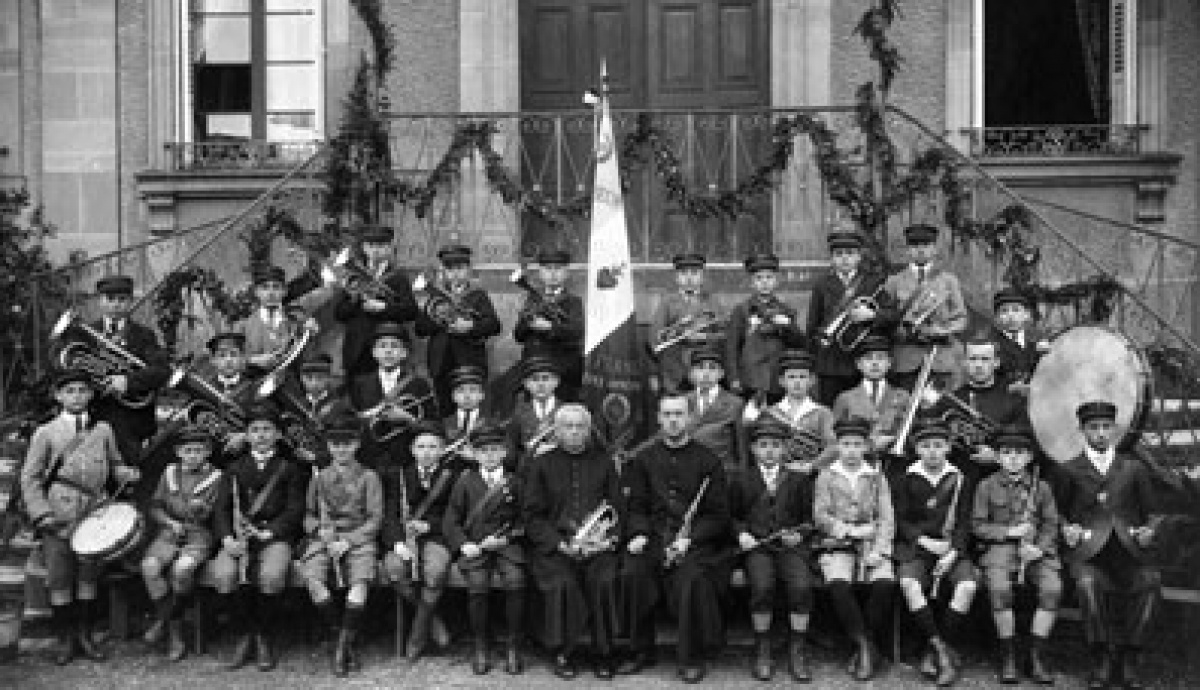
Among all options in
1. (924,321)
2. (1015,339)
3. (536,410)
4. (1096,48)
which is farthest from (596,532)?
(1096,48)

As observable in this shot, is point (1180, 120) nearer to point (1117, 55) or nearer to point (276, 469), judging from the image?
point (1117, 55)

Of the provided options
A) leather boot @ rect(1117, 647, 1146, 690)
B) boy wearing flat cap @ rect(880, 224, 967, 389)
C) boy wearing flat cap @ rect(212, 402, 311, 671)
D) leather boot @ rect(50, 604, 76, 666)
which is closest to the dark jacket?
boy wearing flat cap @ rect(212, 402, 311, 671)

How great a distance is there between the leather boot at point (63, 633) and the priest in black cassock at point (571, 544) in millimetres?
2818

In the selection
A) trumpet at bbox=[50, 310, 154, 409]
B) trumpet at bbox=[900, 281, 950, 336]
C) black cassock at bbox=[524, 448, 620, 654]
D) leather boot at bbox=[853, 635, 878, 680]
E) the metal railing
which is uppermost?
the metal railing

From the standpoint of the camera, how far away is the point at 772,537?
8.55 metres

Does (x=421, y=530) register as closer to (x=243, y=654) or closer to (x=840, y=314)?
(x=243, y=654)

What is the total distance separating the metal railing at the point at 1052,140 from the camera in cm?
1258

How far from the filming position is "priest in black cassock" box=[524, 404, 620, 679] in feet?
27.7

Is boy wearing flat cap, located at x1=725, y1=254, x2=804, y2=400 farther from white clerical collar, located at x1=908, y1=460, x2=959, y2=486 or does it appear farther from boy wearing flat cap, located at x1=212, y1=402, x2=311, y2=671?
boy wearing flat cap, located at x1=212, y1=402, x2=311, y2=671

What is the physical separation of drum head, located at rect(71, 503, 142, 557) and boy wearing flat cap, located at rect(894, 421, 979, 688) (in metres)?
4.59

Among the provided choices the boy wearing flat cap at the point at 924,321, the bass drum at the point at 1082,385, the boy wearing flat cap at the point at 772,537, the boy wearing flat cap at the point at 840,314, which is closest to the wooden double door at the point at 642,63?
the boy wearing flat cap at the point at 840,314

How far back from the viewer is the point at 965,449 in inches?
354

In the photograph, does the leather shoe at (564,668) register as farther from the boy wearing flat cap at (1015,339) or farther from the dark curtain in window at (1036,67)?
the dark curtain in window at (1036,67)

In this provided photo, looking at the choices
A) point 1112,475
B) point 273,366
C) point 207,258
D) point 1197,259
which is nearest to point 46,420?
point 273,366
